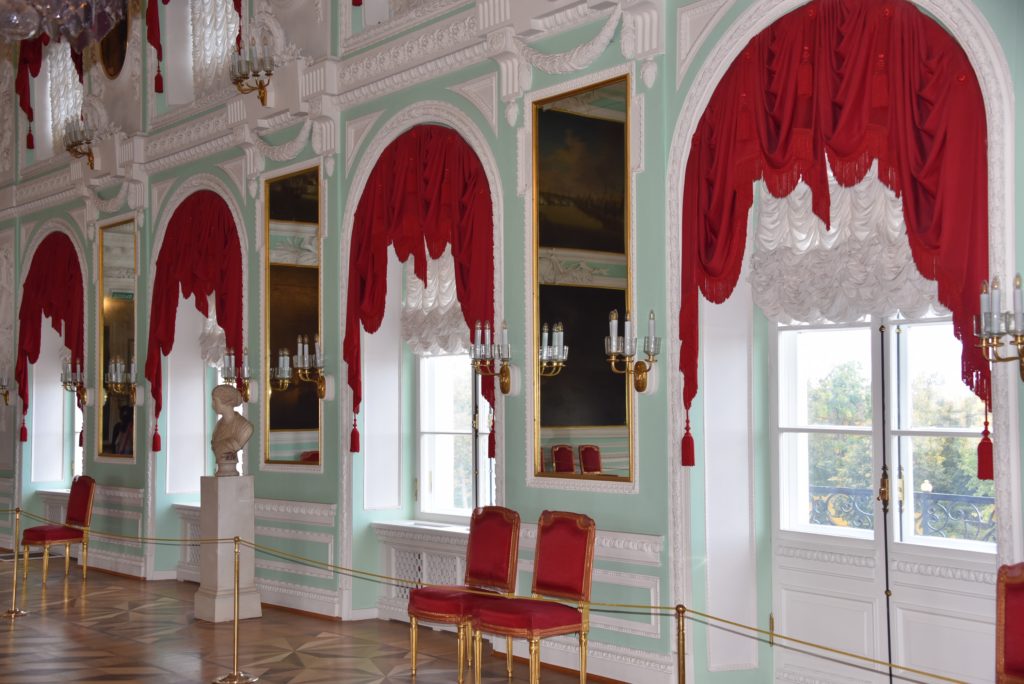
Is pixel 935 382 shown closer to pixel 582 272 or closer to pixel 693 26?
pixel 582 272

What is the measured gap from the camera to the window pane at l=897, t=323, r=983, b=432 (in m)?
6.19

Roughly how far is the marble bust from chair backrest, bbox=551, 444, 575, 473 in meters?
3.28

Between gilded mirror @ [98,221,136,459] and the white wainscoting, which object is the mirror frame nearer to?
gilded mirror @ [98,221,136,459]

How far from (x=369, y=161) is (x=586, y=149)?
253 centimetres

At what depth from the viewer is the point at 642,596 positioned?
23.2ft

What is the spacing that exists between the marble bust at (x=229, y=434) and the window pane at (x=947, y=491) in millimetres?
5579

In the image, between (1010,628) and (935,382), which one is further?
(935,382)

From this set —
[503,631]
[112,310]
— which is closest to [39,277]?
[112,310]

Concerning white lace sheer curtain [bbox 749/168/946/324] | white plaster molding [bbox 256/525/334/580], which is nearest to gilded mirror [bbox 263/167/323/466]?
white plaster molding [bbox 256/525/334/580]

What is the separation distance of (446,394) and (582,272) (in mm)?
2458

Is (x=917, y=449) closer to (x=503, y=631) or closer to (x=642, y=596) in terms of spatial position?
(x=642, y=596)

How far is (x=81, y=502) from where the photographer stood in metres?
12.3

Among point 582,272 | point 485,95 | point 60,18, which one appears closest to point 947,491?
point 582,272

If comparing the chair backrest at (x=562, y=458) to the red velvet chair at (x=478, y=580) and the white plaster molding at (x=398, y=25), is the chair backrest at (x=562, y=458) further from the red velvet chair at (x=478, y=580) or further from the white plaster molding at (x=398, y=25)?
the white plaster molding at (x=398, y=25)
